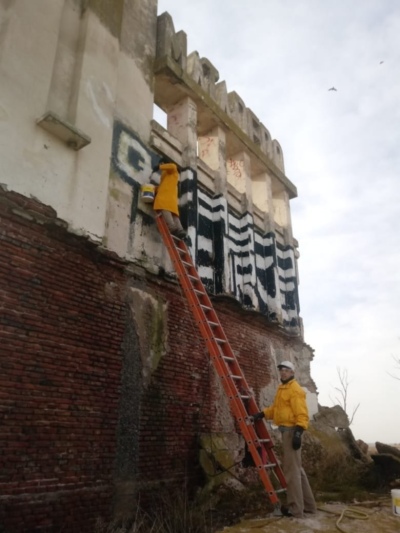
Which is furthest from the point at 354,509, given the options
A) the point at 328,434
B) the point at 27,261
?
the point at 27,261

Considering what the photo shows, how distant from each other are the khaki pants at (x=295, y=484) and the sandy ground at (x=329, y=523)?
13 cm

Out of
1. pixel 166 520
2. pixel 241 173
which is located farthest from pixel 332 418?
pixel 166 520

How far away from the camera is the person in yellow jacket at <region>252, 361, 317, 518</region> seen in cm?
510

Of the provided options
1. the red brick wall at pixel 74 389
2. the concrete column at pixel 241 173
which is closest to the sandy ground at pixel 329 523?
the red brick wall at pixel 74 389

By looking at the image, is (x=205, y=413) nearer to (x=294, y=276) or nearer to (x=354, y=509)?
(x=354, y=509)

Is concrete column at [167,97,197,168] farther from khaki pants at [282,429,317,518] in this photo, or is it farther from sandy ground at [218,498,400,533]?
sandy ground at [218,498,400,533]

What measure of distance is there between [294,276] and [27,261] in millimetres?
7758

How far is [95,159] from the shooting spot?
257 inches

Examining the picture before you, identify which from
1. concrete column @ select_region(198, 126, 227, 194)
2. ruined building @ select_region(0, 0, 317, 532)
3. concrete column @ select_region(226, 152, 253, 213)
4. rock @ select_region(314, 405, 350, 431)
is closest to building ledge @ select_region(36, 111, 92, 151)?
ruined building @ select_region(0, 0, 317, 532)

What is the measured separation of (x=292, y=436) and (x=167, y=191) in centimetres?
432

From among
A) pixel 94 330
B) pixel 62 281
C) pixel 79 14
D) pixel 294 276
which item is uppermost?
pixel 79 14

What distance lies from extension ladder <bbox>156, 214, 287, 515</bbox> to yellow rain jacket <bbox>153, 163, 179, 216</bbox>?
20 centimetres

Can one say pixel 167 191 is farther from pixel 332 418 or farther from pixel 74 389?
pixel 332 418

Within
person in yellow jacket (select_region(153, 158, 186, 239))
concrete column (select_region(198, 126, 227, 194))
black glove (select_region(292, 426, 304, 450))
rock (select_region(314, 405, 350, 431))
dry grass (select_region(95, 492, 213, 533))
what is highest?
concrete column (select_region(198, 126, 227, 194))
